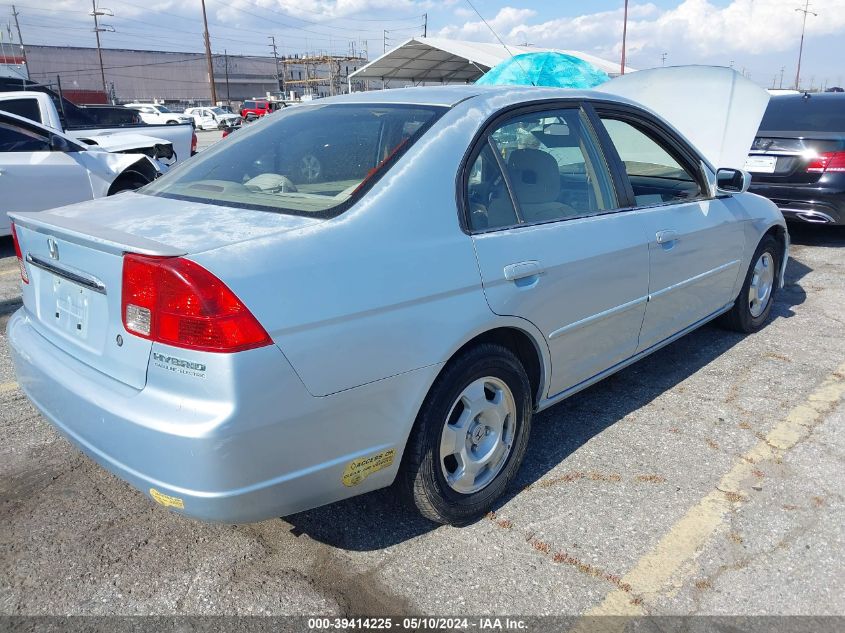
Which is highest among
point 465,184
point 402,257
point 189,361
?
point 465,184

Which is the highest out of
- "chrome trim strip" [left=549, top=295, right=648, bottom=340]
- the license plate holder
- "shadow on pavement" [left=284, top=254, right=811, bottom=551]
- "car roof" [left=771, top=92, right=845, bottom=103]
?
"car roof" [left=771, top=92, right=845, bottom=103]

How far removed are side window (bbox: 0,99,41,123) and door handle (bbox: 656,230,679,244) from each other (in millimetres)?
8088

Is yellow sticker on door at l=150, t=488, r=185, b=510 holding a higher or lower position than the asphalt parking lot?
higher

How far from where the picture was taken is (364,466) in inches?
90.3

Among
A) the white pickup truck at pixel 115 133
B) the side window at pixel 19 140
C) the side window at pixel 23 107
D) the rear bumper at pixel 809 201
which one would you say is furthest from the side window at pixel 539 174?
the side window at pixel 23 107

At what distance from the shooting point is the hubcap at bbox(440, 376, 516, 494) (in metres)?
2.60

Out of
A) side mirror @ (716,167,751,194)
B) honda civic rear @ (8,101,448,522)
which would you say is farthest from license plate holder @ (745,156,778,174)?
honda civic rear @ (8,101,448,522)

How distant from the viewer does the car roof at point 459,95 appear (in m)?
2.90

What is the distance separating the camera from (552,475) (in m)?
3.11

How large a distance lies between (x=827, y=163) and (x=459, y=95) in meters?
5.73

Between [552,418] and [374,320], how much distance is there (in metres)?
1.78

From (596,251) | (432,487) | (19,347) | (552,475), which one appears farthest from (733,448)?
(19,347)

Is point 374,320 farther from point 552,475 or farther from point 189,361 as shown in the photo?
point 552,475

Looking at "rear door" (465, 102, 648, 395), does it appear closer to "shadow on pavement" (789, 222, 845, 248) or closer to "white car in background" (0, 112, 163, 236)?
"shadow on pavement" (789, 222, 845, 248)
